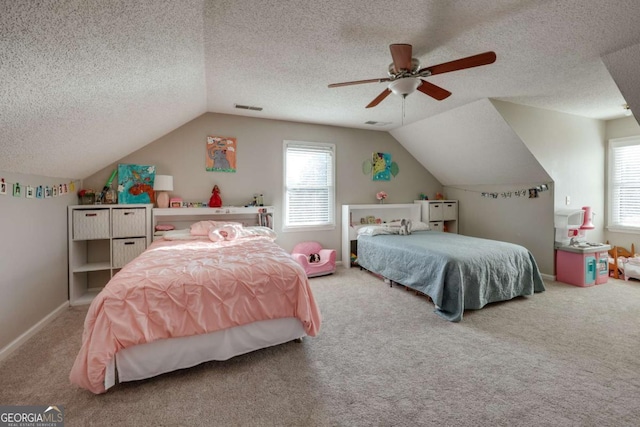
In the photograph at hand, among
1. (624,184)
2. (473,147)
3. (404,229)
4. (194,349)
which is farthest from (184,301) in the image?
(624,184)

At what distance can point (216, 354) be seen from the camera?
81.7 inches

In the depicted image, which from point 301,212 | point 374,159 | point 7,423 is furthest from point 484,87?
point 7,423

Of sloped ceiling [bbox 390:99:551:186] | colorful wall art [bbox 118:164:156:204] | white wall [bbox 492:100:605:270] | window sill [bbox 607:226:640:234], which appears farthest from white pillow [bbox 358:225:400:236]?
window sill [bbox 607:226:640:234]

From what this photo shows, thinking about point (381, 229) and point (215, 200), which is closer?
point (215, 200)

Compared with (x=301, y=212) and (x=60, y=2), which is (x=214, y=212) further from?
(x=60, y=2)

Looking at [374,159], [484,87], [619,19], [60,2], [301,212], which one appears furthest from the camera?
[374,159]

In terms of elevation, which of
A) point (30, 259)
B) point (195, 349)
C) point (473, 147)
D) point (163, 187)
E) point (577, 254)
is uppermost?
point (473, 147)

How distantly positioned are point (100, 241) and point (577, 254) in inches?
250

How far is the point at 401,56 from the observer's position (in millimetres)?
2172

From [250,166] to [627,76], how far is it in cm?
429

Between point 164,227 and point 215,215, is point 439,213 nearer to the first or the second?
point 215,215

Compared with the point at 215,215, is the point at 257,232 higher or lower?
lower

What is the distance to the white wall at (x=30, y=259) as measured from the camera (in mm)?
2223

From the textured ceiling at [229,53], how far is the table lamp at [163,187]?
22.0 inches
